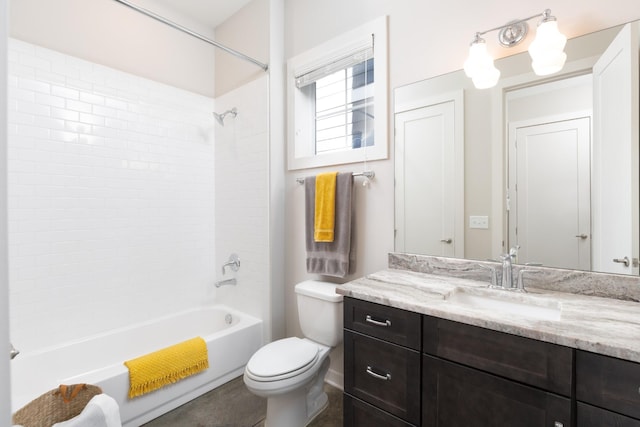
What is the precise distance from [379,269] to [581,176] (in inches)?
42.2

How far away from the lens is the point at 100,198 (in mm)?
2191

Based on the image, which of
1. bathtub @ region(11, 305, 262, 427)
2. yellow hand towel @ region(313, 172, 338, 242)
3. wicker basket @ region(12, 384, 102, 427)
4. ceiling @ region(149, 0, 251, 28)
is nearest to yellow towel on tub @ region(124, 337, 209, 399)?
bathtub @ region(11, 305, 262, 427)

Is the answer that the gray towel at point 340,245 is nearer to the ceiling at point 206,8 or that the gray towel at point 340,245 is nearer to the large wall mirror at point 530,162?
the large wall mirror at point 530,162

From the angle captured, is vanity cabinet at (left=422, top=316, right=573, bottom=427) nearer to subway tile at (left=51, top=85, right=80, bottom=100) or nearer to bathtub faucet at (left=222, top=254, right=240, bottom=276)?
bathtub faucet at (left=222, top=254, right=240, bottom=276)

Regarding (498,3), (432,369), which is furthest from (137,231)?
(498,3)

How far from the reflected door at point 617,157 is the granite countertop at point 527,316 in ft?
0.64

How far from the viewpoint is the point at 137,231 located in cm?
239

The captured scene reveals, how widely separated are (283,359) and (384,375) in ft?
1.94

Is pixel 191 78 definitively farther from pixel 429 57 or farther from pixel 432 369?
pixel 432 369

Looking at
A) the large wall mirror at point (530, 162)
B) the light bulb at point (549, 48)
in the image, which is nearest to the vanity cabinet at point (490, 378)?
the large wall mirror at point (530, 162)

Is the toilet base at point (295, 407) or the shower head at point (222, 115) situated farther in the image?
the shower head at point (222, 115)

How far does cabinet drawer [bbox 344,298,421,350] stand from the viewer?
46.0 inches

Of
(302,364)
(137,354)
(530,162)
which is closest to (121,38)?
(137,354)

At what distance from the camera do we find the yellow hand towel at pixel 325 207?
6.52ft
